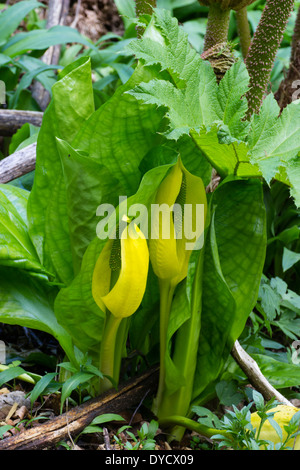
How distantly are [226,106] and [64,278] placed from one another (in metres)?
0.48

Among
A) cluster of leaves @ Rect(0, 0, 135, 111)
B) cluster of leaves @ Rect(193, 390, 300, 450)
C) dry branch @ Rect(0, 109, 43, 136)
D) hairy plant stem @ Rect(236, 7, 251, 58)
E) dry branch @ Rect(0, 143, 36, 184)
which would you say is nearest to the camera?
cluster of leaves @ Rect(193, 390, 300, 450)

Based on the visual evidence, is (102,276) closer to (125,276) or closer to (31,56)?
(125,276)

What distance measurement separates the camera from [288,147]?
3.03 ft

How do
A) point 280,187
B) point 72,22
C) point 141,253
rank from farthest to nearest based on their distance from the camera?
point 72,22 < point 280,187 < point 141,253

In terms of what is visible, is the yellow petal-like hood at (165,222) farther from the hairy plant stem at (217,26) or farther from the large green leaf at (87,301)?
the hairy plant stem at (217,26)

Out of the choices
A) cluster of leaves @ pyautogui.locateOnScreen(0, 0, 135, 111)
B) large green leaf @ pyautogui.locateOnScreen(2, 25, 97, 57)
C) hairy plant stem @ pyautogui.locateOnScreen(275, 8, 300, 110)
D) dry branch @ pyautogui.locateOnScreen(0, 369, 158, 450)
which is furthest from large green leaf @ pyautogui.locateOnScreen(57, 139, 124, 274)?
large green leaf @ pyautogui.locateOnScreen(2, 25, 97, 57)

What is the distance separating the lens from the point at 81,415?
98 cm

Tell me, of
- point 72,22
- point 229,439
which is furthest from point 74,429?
point 72,22

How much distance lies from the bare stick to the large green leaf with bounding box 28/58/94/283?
0.38 metres

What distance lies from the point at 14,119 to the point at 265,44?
3.30ft

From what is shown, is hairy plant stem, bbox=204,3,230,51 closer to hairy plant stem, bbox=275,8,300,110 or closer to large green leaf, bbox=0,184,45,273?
hairy plant stem, bbox=275,8,300,110

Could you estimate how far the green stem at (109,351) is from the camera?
38.7 inches

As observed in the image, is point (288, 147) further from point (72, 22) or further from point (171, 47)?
point (72, 22)

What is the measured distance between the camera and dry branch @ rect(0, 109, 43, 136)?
188 centimetres
